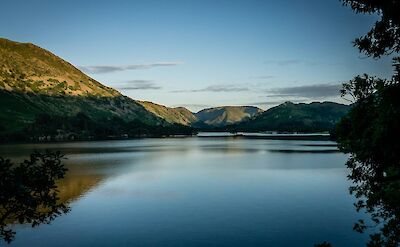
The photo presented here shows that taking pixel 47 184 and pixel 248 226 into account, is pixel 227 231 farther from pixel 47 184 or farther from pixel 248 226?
pixel 47 184

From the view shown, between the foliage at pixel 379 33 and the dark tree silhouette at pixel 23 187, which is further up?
the foliage at pixel 379 33

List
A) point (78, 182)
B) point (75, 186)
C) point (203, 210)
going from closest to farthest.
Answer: point (203, 210) < point (75, 186) < point (78, 182)

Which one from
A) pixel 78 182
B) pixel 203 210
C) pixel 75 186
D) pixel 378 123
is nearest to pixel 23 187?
pixel 378 123

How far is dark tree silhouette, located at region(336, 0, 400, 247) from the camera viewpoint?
1906 centimetres

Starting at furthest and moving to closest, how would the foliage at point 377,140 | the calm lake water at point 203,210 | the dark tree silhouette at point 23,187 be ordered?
the calm lake water at point 203,210, the foliage at point 377,140, the dark tree silhouette at point 23,187

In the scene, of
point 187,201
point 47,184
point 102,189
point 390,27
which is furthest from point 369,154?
point 102,189

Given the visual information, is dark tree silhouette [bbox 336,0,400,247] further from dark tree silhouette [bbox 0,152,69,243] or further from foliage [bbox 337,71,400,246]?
dark tree silhouette [bbox 0,152,69,243]

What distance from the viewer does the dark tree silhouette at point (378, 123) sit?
1906cm

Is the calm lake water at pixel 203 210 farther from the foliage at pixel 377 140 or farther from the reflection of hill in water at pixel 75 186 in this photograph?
the foliage at pixel 377 140

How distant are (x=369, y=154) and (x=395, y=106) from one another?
186 inches

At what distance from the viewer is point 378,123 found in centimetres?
1967

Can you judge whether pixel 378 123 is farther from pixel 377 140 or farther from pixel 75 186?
pixel 75 186

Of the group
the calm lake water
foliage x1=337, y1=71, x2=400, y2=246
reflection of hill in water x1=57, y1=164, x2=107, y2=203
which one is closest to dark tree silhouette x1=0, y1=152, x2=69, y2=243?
foliage x1=337, y1=71, x2=400, y2=246

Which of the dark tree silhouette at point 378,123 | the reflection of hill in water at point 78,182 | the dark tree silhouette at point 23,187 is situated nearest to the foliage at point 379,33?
the dark tree silhouette at point 378,123
